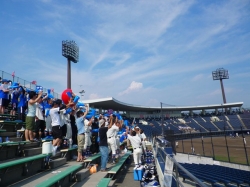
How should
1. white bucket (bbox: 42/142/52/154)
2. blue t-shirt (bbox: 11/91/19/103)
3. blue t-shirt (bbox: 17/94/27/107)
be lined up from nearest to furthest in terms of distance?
white bucket (bbox: 42/142/52/154) < blue t-shirt (bbox: 17/94/27/107) < blue t-shirt (bbox: 11/91/19/103)

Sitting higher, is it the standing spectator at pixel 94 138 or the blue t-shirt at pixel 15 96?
the blue t-shirt at pixel 15 96

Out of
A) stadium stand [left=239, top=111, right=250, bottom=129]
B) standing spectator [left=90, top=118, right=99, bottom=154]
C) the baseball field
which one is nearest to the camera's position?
standing spectator [left=90, top=118, right=99, bottom=154]

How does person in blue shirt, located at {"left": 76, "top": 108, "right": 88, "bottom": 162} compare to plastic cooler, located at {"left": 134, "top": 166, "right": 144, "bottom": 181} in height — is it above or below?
above

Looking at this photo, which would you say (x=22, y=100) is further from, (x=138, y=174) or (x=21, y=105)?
(x=138, y=174)

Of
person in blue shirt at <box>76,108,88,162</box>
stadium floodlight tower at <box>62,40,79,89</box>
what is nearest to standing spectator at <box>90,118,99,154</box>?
person in blue shirt at <box>76,108,88,162</box>

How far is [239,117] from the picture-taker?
49.9m

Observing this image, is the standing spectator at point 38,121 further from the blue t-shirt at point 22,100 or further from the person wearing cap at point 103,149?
the person wearing cap at point 103,149

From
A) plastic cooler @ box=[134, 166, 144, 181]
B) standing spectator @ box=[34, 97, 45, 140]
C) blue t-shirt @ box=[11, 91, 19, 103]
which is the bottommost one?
plastic cooler @ box=[134, 166, 144, 181]

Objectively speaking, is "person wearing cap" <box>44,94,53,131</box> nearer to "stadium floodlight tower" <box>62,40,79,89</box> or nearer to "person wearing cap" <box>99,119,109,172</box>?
"person wearing cap" <box>99,119,109,172</box>

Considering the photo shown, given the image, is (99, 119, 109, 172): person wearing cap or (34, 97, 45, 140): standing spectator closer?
(99, 119, 109, 172): person wearing cap

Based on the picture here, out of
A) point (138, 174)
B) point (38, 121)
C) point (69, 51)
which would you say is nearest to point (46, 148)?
point (38, 121)

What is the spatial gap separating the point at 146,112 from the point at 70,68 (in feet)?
75.1

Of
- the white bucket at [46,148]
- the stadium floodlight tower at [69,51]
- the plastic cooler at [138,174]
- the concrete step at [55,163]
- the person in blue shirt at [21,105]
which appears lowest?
the plastic cooler at [138,174]

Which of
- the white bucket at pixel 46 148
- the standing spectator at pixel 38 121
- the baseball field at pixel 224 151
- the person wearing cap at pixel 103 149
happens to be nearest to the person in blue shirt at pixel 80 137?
the person wearing cap at pixel 103 149
